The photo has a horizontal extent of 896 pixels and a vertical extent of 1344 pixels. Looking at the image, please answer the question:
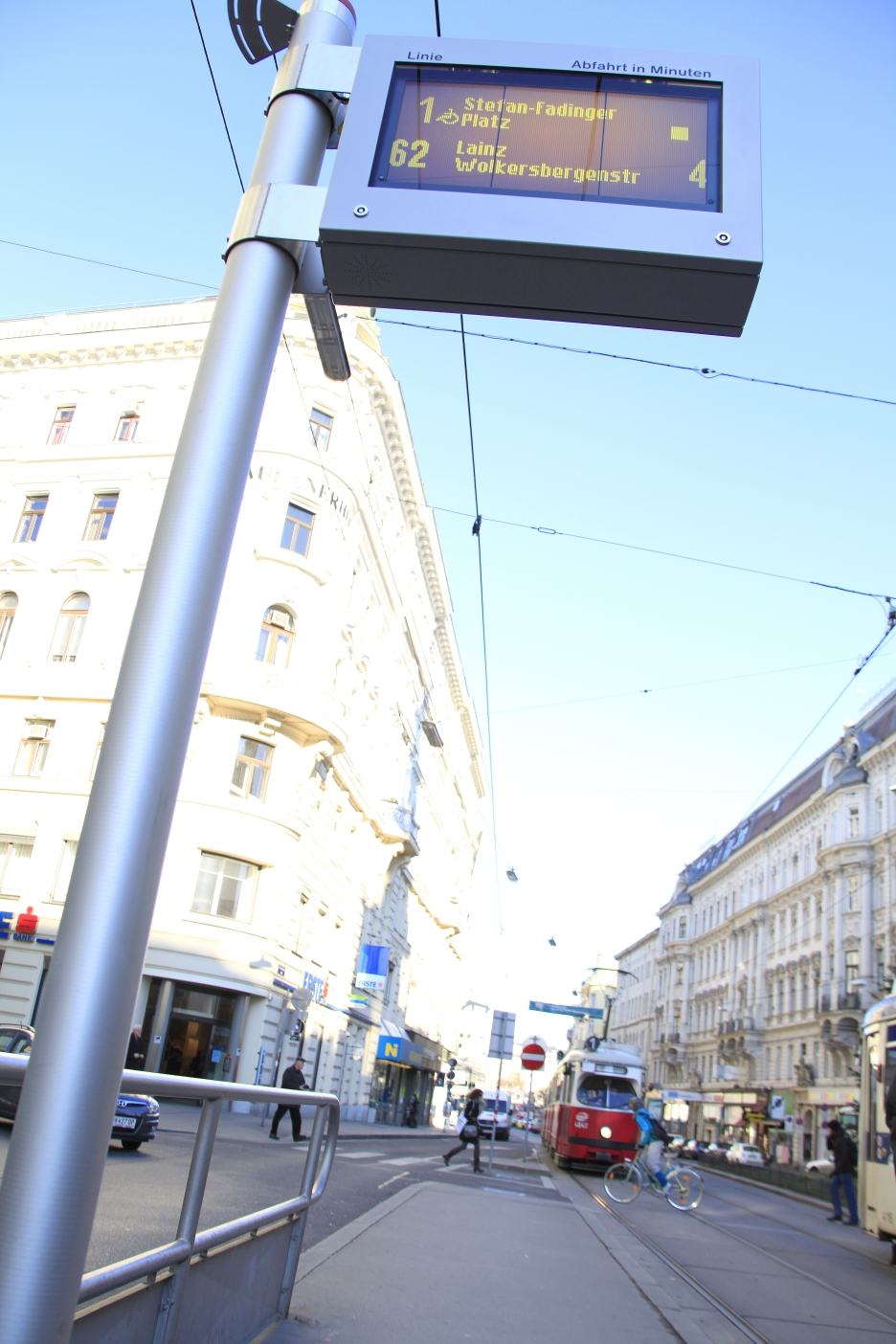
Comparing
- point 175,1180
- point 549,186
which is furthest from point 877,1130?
point 549,186

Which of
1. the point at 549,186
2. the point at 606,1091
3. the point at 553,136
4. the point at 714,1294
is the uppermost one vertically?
the point at 553,136

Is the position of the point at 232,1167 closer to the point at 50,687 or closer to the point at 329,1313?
the point at 329,1313

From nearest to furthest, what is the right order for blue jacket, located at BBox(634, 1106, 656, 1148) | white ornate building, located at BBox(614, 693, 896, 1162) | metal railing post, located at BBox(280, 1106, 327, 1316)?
metal railing post, located at BBox(280, 1106, 327, 1316) → blue jacket, located at BBox(634, 1106, 656, 1148) → white ornate building, located at BBox(614, 693, 896, 1162)

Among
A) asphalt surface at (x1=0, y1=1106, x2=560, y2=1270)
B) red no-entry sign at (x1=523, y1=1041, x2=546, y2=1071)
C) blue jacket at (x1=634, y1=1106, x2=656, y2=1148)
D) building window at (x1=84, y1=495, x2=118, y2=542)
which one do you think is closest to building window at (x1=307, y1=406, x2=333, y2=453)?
building window at (x1=84, y1=495, x2=118, y2=542)

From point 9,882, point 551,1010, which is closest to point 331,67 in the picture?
point 9,882

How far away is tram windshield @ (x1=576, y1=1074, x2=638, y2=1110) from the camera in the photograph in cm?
2520

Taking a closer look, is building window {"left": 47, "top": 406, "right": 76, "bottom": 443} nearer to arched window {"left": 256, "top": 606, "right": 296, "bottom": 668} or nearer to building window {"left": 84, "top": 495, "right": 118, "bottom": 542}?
building window {"left": 84, "top": 495, "right": 118, "bottom": 542}

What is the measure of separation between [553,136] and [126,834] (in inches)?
117

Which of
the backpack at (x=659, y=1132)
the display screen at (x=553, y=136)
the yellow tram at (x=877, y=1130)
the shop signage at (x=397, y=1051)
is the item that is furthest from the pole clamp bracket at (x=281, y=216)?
the shop signage at (x=397, y=1051)

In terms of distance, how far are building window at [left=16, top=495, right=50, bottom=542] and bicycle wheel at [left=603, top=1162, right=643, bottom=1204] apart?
82.8 feet

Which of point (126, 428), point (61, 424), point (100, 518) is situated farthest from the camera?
point (61, 424)

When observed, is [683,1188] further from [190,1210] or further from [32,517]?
[32,517]

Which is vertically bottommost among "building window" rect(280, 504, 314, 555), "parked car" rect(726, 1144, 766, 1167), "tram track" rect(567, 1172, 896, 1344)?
"parked car" rect(726, 1144, 766, 1167)

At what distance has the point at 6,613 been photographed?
3116 cm
